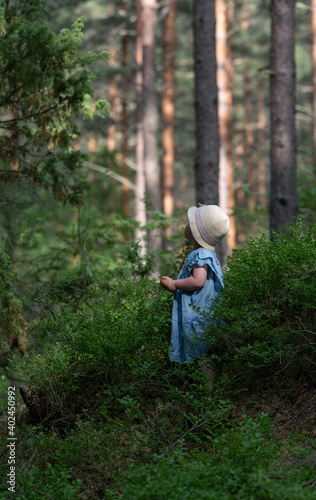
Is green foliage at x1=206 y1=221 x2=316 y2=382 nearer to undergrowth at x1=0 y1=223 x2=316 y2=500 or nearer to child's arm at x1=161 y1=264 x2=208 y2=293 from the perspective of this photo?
undergrowth at x1=0 y1=223 x2=316 y2=500

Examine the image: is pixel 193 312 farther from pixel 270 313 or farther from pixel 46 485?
pixel 46 485

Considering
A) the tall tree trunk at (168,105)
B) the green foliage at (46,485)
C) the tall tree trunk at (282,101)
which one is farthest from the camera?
the tall tree trunk at (168,105)

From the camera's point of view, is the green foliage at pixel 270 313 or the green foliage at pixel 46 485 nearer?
the green foliage at pixel 46 485

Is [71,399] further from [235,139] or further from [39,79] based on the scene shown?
[235,139]

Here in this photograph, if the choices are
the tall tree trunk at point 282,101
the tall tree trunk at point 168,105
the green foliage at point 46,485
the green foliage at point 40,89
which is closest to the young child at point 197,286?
→ the green foliage at point 46,485

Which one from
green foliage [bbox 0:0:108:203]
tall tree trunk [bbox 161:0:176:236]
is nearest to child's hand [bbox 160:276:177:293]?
green foliage [bbox 0:0:108:203]

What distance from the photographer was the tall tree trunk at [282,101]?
9.25 metres

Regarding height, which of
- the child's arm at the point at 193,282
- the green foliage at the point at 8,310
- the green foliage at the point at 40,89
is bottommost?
the green foliage at the point at 8,310

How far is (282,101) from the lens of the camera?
9398 mm

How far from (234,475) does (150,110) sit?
11.9m

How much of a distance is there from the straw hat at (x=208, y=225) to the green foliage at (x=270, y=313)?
1.10ft

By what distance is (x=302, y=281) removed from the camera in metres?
4.45

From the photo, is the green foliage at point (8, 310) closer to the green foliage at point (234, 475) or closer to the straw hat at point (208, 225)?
the straw hat at point (208, 225)

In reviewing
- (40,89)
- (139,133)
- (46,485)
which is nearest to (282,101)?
(40,89)
